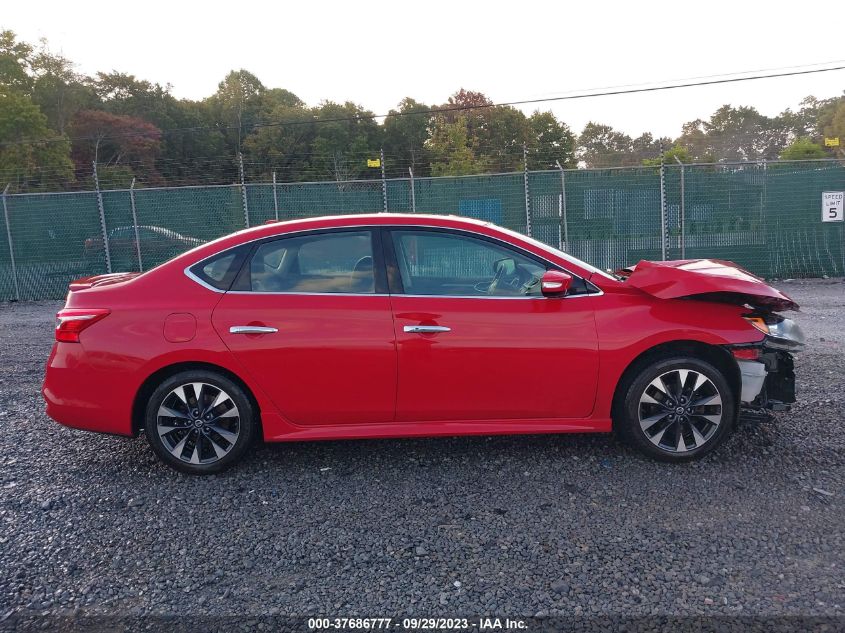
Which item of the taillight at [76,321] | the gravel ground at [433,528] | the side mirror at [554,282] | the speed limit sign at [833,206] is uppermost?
the speed limit sign at [833,206]

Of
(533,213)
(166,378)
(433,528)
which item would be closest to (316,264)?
(166,378)

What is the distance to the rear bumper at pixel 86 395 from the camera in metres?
4.26

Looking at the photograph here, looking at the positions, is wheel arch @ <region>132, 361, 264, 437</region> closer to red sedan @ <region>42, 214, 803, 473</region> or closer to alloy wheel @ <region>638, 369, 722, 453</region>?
red sedan @ <region>42, 214, 803, 473</region>

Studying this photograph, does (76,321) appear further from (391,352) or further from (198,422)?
(391,352)

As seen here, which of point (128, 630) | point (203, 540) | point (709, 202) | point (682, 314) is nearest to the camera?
point (128, 630)

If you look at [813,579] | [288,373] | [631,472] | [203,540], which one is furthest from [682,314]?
[203,540]

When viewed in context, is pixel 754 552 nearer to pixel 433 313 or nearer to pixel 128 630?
pixel 433 313

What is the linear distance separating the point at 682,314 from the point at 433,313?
1.54m

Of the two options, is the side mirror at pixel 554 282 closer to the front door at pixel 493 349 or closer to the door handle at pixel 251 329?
the front door at pixel 493 349

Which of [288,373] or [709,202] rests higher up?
[709,202]

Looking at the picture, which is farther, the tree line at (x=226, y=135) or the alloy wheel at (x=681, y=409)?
the tree line at (x=226, y=135)

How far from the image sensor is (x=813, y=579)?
302 cm

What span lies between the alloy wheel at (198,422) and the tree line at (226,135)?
94.5 feet

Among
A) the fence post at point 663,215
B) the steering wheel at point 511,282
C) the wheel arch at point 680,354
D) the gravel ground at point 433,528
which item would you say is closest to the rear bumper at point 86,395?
the gravel ground at point 433,528
